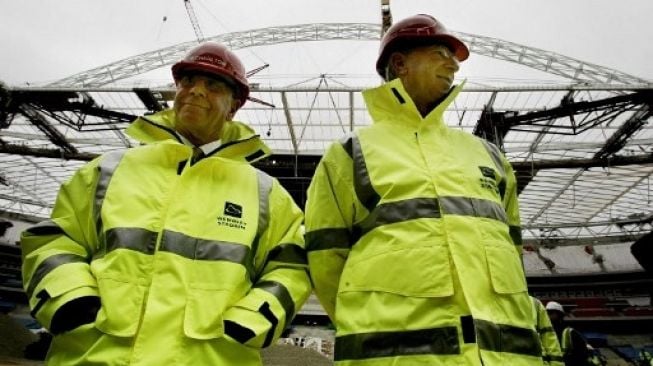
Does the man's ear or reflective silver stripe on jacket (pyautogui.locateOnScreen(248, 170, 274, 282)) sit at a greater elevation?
the man's ear

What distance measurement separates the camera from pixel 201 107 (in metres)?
2.53

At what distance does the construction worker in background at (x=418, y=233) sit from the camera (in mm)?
1695

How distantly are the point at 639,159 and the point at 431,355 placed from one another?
2122 centimetres

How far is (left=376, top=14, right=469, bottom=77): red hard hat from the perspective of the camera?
2.43 meters

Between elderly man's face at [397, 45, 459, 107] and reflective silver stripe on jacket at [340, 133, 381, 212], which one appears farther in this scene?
elderly man's face at [397, 45, 459, 107]

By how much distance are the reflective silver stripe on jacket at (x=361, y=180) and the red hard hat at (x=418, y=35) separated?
59cm

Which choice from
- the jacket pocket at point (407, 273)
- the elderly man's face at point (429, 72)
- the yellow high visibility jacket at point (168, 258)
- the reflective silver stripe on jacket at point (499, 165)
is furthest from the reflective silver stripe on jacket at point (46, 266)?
the reflective silver stripe on jacket at point (499, 165)

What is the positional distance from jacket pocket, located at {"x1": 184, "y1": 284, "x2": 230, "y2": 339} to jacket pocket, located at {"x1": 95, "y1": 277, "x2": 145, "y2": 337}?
18cm

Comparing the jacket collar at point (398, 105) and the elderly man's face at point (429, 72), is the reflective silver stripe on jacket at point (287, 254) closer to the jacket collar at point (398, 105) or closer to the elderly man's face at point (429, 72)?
the jacket collar at point (398, 105)

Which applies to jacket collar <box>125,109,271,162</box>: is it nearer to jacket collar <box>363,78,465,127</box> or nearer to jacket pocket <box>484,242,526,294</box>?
jacket collar <box>363,78,465,127</box>

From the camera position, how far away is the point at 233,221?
2166 millimetres

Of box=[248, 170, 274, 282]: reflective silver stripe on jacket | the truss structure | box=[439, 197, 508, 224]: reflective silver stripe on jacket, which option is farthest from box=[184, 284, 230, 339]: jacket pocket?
the truss structure

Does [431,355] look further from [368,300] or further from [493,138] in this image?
[493,138]

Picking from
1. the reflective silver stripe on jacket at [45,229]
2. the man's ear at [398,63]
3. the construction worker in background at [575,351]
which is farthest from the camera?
the construction worker in background at [575,351]
